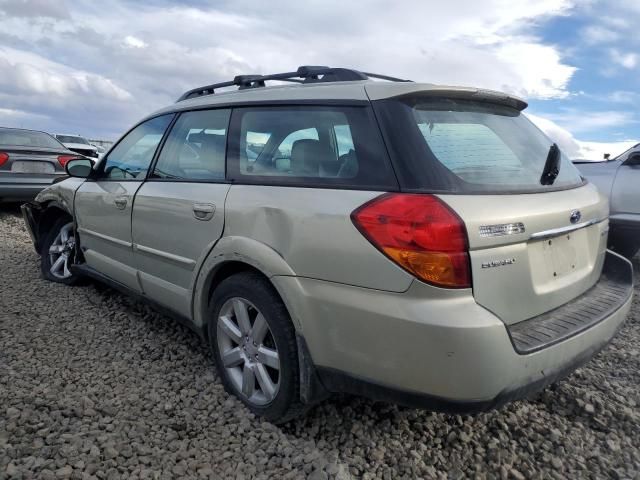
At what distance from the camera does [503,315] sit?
1897mm

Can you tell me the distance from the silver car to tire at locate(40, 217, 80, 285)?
6.30ft

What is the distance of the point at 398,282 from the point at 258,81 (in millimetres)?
1710

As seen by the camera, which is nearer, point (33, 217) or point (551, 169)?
point (551, 169)

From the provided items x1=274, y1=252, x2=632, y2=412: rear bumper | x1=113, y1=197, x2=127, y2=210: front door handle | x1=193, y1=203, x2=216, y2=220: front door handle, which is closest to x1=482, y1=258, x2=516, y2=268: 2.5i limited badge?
x1=274, y1=252, x2=632, y2=412: rear bumper

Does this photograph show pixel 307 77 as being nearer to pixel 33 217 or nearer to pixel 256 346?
pixel 256 346

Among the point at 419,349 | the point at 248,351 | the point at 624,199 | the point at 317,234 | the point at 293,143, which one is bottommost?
the point at 248,351

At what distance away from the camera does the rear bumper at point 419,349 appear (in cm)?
179

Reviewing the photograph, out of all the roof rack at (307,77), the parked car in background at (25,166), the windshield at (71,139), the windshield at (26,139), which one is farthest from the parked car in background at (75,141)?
the roof rack at (307,77)

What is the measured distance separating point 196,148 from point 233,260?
937 millimetres

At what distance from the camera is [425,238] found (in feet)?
5.97

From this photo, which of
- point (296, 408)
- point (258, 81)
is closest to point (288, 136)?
point (258, 81)

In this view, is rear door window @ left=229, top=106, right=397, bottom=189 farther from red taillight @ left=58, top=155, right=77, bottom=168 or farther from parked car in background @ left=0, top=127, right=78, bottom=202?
red taillight @ left=58, top=155, right=77, bottom=168

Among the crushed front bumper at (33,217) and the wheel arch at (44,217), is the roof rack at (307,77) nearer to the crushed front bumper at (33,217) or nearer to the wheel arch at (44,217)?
the wheel arch at (44,217)

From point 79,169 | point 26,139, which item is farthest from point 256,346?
point 26,139
